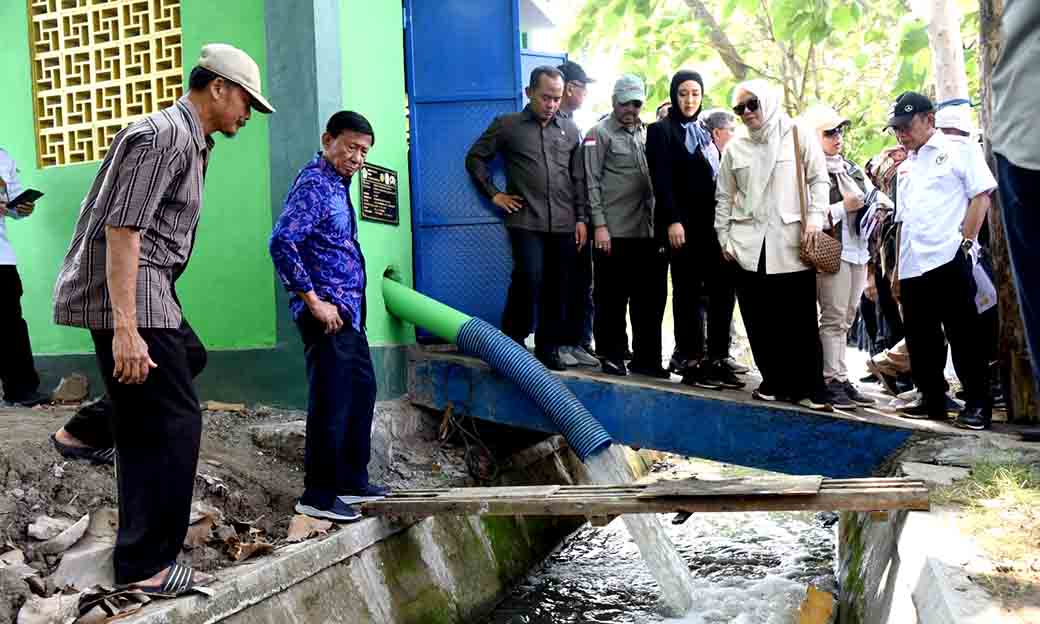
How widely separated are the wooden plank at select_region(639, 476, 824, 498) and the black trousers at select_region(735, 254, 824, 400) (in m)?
1.35

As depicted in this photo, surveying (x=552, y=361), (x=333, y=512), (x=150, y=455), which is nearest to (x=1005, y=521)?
(x=333, y=512)

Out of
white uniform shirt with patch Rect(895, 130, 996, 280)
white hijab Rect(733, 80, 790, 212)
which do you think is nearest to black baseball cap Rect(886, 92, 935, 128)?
white uniform shirt with patch Rect(895, 130, 996, 280)

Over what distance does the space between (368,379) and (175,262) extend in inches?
56.5

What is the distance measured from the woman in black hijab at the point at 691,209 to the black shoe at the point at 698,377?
1 centimetres

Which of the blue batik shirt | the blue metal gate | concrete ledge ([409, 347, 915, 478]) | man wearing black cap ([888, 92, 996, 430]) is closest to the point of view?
the blue batik shirt

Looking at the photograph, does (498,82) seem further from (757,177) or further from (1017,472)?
(1017,472)

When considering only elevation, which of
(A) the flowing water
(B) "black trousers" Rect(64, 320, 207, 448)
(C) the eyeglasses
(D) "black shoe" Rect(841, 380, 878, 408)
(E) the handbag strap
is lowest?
(A) the flowing water

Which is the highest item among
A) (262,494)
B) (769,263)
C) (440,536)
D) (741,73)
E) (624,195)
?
(741,73)

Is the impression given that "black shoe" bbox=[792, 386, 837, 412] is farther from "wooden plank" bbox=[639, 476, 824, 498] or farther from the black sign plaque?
the black sign plaque

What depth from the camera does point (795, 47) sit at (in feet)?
36.4

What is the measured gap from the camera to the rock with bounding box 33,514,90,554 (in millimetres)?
3602

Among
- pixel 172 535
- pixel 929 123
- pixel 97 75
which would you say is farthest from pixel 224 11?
pixel 929 123

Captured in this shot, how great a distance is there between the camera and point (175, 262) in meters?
3.43

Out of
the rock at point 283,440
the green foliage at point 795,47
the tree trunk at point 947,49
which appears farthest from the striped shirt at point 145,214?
the green foliage at point 795,47
